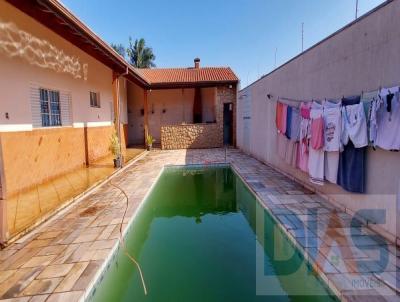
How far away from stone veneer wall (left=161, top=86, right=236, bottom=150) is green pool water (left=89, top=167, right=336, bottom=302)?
8.52m

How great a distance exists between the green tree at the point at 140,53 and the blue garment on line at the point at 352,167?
96.1 feet

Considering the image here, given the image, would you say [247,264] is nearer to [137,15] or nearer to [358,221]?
[358,221]

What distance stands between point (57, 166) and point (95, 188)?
1600 mm

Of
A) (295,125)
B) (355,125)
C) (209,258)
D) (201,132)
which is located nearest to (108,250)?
(209,258)

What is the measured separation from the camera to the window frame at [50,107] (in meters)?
6.72

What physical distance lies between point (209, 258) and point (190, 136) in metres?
11.3

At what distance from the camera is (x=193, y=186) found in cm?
764

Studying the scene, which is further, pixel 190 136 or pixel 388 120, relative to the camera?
pixel 190 136

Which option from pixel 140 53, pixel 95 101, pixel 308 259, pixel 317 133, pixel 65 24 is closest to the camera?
pixel 308 259

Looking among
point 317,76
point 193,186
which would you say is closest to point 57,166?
point 193,186

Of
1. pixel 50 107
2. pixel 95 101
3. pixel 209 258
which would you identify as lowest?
pixel 209 258

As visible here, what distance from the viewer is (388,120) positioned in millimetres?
3395

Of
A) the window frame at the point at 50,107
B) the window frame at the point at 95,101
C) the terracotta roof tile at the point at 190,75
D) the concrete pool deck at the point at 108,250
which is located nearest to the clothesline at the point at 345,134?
the concrete pool deck at the point at 108,250

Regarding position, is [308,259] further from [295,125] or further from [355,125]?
[295,125]
